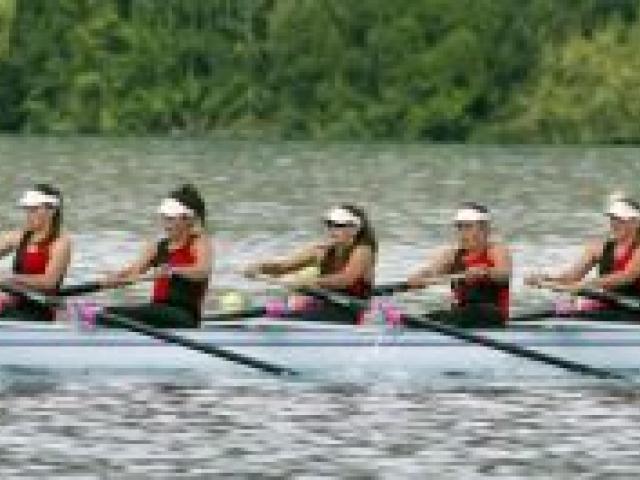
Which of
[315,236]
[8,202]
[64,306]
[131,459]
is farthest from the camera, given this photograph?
[8,202]

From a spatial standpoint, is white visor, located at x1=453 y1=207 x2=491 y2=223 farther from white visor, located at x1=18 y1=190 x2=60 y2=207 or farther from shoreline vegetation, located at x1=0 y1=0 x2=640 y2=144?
shoreline vegetation, located at x1=0 y1=0 x2=640 y2=144

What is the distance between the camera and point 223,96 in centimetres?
12769

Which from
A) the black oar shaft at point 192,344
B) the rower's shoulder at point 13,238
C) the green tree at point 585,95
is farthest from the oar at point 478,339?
the green tree at point 585,95

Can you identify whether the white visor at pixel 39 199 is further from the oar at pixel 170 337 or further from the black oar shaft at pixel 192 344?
the black oar shaft at pixel 192 344

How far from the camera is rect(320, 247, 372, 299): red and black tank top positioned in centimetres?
2809

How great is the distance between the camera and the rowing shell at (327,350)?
2627 cm

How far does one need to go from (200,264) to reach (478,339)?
301 cm

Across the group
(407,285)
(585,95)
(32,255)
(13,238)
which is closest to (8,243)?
(13,238)

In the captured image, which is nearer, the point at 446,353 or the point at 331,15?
the point at 446,353

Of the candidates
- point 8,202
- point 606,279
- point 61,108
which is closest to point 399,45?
point 61,108

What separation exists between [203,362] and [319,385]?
123cm

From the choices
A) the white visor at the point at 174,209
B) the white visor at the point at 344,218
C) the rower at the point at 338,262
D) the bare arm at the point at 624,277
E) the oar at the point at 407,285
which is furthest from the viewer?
the bare arm at the point at 624,277

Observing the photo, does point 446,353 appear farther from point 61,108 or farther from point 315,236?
point 61,108

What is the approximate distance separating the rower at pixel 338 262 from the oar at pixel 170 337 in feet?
3.26
